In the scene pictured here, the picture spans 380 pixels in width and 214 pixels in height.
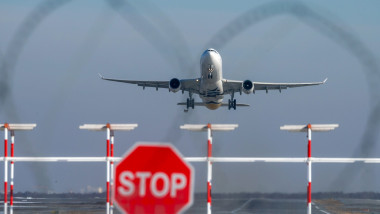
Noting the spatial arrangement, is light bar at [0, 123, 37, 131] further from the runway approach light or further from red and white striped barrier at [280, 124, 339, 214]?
red and white striped barrier at [280, 124, 339, 214]

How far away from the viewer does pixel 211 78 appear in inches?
2586

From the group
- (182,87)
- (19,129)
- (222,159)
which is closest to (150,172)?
(222,159)

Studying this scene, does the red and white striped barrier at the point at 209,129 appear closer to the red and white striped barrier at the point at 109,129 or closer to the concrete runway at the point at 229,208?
the red and white striped barrier at the point at 109,129

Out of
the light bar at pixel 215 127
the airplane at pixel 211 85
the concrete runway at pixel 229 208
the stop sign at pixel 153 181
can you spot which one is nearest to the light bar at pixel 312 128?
the light bar at pixel 215 127

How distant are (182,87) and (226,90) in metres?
4.88

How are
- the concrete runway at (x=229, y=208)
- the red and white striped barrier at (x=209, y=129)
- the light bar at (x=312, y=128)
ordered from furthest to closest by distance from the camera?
the concrete runway at (x=229, y=208), the light bar at (x=312, y=128), the red and white striped barrier at (x=209, y=129)

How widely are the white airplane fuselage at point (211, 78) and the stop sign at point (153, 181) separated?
53647mm

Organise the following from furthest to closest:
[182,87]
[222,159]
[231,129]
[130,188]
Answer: [182,87] < [231,129] < [222,159] < [130,188]

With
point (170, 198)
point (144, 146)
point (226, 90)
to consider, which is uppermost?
point (226, 90)

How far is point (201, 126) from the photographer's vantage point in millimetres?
22047

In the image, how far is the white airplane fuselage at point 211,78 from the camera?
65125 mm

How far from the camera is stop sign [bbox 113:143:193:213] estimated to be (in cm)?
1116

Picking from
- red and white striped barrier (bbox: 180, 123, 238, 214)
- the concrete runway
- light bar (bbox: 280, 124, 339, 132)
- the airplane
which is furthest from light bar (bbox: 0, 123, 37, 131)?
the airplane

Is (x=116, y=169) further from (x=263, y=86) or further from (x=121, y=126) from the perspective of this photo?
(x=263, y=86)
